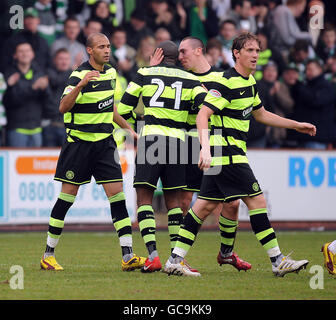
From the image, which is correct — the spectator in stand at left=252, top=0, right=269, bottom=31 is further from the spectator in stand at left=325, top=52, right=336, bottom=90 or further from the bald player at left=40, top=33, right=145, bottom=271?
the bald player at left=40, top=33, right=145, bottom=271

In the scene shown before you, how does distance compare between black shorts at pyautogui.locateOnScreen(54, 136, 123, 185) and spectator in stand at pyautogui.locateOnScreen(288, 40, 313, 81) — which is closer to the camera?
black shorts at pyautogui.locateOnScreen(54, 136, 123, 185)

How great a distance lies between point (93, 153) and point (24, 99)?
6.17 m

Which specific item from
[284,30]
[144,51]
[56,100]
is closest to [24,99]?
[56,100]

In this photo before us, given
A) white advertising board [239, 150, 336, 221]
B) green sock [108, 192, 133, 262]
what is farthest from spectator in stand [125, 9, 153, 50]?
green sock [108, 192, 133, 262]

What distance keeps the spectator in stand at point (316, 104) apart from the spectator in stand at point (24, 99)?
4858 millimetres

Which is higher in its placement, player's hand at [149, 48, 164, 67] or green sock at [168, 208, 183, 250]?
player's hand at [149, 48, 164, 67]

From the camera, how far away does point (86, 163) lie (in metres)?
9.62

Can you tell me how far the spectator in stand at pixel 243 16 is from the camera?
1852cm

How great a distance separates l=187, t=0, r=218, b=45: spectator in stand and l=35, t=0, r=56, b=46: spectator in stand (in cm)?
274

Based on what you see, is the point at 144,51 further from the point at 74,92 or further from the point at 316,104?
the point at 74,92

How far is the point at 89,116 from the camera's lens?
9.58m

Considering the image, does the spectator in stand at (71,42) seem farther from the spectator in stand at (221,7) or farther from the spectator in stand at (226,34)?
the spectator in stand at (221,7)

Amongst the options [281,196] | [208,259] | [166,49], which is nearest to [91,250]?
[208,259]

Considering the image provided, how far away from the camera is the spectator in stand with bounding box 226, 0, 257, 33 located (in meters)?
18.5
